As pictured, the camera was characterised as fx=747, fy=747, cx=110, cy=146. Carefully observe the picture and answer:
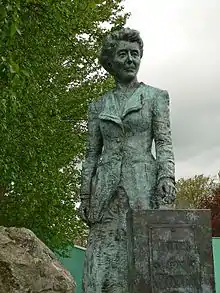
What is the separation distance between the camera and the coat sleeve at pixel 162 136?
6527 millimetres

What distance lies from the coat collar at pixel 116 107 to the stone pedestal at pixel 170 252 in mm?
1089

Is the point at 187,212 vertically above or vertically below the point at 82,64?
below

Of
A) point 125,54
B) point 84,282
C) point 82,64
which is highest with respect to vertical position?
→ point 82,64

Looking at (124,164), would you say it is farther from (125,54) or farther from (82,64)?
(82,64)

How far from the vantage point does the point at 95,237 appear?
654cm

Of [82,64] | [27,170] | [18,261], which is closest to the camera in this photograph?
[18,261]

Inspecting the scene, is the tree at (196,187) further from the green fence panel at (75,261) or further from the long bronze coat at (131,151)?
the long bronze coat at (131,151)

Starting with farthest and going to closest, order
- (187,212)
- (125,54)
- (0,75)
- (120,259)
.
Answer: (0,75)
(125,54)
(120,259)
(187,212)

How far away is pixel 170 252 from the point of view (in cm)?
586

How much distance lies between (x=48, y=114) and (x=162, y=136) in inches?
475

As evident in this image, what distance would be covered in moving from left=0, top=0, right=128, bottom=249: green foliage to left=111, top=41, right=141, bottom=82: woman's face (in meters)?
5.40

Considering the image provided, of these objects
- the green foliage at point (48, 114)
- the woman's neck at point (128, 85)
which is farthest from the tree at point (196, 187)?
the woman's neck at point (128, 85)

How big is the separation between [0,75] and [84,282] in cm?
459

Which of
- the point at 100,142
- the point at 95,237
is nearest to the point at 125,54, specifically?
the point at 100,142
